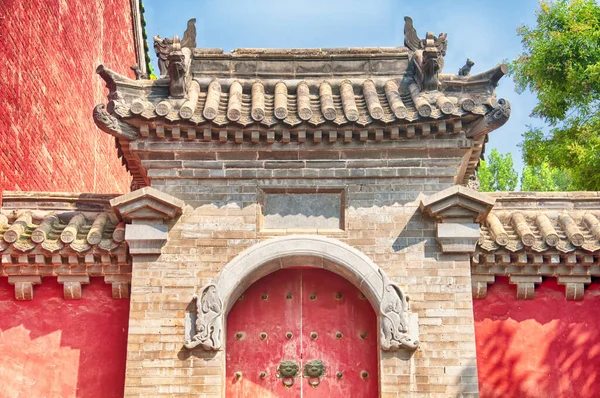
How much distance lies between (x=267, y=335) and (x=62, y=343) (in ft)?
7.92

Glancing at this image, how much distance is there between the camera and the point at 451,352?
8062 millimetres

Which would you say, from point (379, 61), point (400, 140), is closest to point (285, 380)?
point (400, 140)

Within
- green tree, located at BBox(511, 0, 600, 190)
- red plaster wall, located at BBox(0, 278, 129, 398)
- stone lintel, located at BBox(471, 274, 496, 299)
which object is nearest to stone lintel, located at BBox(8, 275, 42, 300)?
red plaster wall, located at BBox(0, 278, 129, 398)

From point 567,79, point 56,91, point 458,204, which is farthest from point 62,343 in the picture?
point 567,79

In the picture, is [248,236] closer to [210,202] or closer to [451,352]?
[210,202]

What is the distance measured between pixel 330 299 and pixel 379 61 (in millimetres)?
3233

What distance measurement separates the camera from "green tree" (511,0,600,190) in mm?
15406

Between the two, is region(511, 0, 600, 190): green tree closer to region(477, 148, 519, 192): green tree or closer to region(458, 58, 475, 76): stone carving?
region(458, 58, 475, 76): stone carving

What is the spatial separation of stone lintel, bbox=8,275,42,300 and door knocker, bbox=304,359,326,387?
3335 millimetres

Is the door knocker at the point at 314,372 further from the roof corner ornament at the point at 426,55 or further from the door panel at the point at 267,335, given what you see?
the roof corner ornament at the point at 426,55

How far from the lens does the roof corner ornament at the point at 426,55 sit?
872cm

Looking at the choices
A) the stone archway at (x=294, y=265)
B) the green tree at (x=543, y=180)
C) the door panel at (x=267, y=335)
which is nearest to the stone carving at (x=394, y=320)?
the stone archway at (x=294, y=265)

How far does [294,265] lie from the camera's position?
8.52m

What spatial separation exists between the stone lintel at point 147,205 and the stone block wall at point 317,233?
0.65ft
